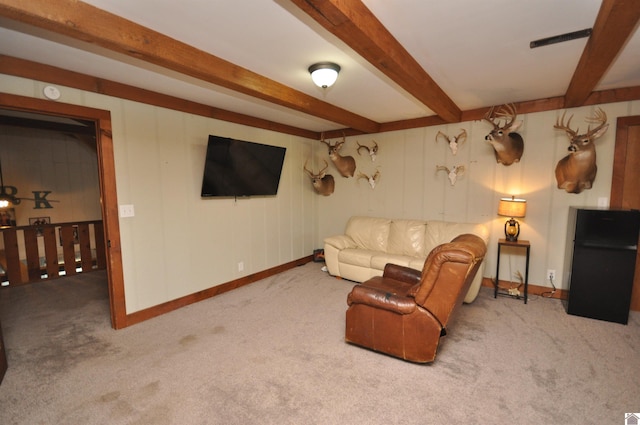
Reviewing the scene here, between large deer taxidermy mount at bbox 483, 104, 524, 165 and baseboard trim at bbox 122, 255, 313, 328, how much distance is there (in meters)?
3.51

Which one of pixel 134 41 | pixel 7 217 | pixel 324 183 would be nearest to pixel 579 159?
pixel 324 183

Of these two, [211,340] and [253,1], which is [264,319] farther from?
[253,1]

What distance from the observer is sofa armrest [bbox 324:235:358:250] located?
4.51 m

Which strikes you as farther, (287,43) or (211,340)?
(211,340)

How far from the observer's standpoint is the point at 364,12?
1.66 m

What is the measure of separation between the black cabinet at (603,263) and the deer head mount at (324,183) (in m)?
3.43

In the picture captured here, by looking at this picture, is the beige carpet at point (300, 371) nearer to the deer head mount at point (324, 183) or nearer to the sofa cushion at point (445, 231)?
the sofa cushion at point (445, 231)

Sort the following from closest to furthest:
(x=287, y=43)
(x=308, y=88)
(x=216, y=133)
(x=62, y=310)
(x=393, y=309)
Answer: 1. (x=287, y=43)
2. (x=393, y=309)
3. (x=308, y=88)
4. (x=62, y=310)
5. (x=216, y=133)

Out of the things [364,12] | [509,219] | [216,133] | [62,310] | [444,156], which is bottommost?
[62,310]

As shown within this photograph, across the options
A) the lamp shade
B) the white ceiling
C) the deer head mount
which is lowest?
the lamp shade

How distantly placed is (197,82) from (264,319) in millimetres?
2519

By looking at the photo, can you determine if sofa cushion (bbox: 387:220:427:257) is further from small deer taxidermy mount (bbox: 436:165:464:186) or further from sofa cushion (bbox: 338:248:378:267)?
small deer taxidermy mount (bbox: 436:165:464:186)

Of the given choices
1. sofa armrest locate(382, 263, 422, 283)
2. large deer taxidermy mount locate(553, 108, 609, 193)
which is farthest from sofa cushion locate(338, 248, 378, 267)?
large deer taxidermy mount locate(553, 108, 609, 193)

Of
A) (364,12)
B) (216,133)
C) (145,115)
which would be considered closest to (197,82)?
(145,115)
